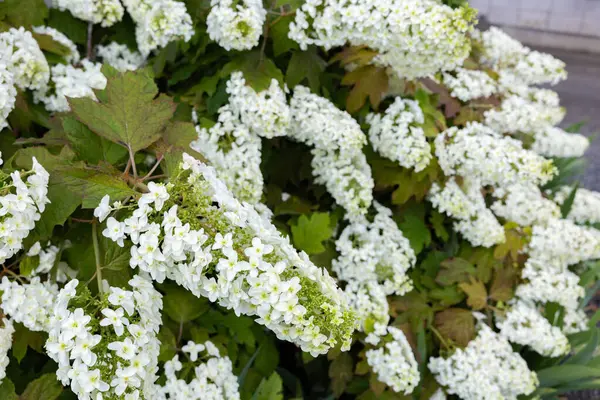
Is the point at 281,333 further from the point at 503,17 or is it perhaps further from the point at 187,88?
the point at 503,17

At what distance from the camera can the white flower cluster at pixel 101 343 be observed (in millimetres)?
1104

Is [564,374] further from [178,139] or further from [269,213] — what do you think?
[178,139]

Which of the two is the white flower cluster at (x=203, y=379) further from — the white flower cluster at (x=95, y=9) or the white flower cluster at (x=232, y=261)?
the white flower cluster at (x=95, y=9)

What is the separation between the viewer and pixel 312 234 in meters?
Result: 2.14

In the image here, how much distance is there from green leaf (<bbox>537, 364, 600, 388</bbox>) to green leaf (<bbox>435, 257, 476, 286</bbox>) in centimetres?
58

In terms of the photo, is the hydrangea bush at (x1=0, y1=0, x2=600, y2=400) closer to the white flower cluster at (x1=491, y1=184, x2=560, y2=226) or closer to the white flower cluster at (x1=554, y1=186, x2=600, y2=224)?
the white flower cluster at (x1=491, y1=184, x2=560, y2=226)

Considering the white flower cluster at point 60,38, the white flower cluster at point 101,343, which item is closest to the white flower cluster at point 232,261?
the white flower cluster at point 101,343

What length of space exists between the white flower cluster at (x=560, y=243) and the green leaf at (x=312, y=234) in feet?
4.45

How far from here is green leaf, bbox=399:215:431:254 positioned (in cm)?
261

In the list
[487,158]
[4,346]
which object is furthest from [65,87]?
[487,158]

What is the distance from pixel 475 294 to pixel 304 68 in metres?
1.40

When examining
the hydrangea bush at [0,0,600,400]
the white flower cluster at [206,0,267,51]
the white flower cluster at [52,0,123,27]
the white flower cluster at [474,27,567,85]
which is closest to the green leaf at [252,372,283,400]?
the hydrangea bush at [0,0,600,400]

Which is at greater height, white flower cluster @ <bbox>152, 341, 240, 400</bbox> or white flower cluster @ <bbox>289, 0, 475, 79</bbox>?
white flower cluster @ <bbox>289, 0, 475, 79</bbox>

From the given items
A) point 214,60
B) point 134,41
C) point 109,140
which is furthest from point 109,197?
point 134,41
